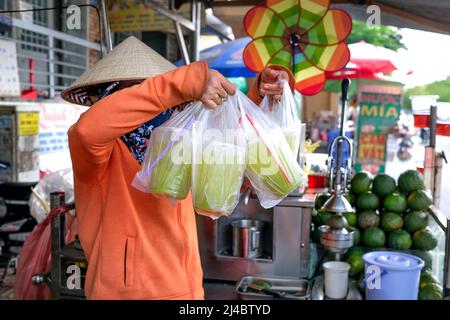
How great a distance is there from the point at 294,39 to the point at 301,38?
44 millimetres

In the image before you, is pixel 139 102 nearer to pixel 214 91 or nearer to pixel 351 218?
pixel 214 91

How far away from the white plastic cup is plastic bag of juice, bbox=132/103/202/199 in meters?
1.49

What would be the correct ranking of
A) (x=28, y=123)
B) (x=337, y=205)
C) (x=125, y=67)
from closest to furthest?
(x=125, y=67), (x=337, y=205), (x=28, y=123)

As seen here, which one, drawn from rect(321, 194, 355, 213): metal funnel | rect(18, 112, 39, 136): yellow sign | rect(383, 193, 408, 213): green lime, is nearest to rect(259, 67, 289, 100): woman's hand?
rect(321, 194, 355, 213): metal funnel

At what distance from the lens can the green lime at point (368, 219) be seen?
9.32 ft

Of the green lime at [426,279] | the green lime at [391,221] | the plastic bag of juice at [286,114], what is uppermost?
→ the plastic bag of juice at [286,114]

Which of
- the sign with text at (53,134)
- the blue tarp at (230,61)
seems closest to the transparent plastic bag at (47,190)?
the sign with text at (53,134)

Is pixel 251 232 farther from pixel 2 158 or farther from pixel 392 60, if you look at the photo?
pixel 392 60

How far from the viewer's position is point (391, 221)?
2822mm

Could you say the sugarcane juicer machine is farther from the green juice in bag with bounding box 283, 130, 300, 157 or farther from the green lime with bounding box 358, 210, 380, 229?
the green juice in bag with bounding box 283, 130, 300, 157

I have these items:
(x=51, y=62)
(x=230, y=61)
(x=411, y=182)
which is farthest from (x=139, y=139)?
(x=51, y=62)

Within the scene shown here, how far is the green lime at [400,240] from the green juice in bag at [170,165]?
1884mm

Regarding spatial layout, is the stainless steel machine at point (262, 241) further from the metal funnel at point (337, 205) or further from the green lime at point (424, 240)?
the green lime at point (424, 240)

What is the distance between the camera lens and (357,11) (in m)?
3.45
